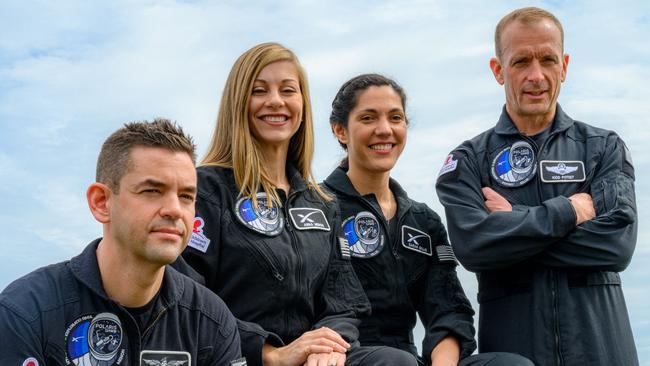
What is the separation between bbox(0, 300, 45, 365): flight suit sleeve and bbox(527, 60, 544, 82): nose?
134 inches

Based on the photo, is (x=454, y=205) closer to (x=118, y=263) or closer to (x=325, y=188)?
(x=325, y=188)

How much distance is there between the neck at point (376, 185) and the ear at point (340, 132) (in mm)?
226

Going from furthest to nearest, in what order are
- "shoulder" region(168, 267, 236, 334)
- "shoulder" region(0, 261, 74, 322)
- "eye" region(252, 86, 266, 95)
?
"eye" region(252, 86, 266, 95) < "shoulder" region(168, 267, 236, 334) < "shoulder" region(0, 261, 74, 322)

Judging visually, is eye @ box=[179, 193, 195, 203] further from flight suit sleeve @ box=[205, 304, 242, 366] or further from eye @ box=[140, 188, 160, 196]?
flight suit sleeve @ box=[205, 304, 242, 366]

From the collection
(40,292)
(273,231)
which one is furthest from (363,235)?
(40,292)

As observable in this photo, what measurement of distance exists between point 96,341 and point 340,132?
2517 millimetres

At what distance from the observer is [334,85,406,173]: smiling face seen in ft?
Answer: 17.9

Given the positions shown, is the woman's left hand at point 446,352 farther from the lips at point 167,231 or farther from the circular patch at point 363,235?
the lips at point 167,231

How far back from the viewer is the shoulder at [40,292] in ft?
12.1

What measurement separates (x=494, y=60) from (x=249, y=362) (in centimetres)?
269

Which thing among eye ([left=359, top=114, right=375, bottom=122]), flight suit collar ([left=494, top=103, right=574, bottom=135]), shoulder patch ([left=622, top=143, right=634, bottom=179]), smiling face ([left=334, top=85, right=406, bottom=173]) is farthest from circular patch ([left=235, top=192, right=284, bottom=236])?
shoulder patch ([left=622, top=143, right=634, bottom=179])

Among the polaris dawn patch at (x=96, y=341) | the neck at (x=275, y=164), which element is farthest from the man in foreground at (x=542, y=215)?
the polaris dawn patch at (x=96, y=341)

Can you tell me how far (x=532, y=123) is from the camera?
18.0 feet

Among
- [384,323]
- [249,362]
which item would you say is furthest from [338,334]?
[384,323]
